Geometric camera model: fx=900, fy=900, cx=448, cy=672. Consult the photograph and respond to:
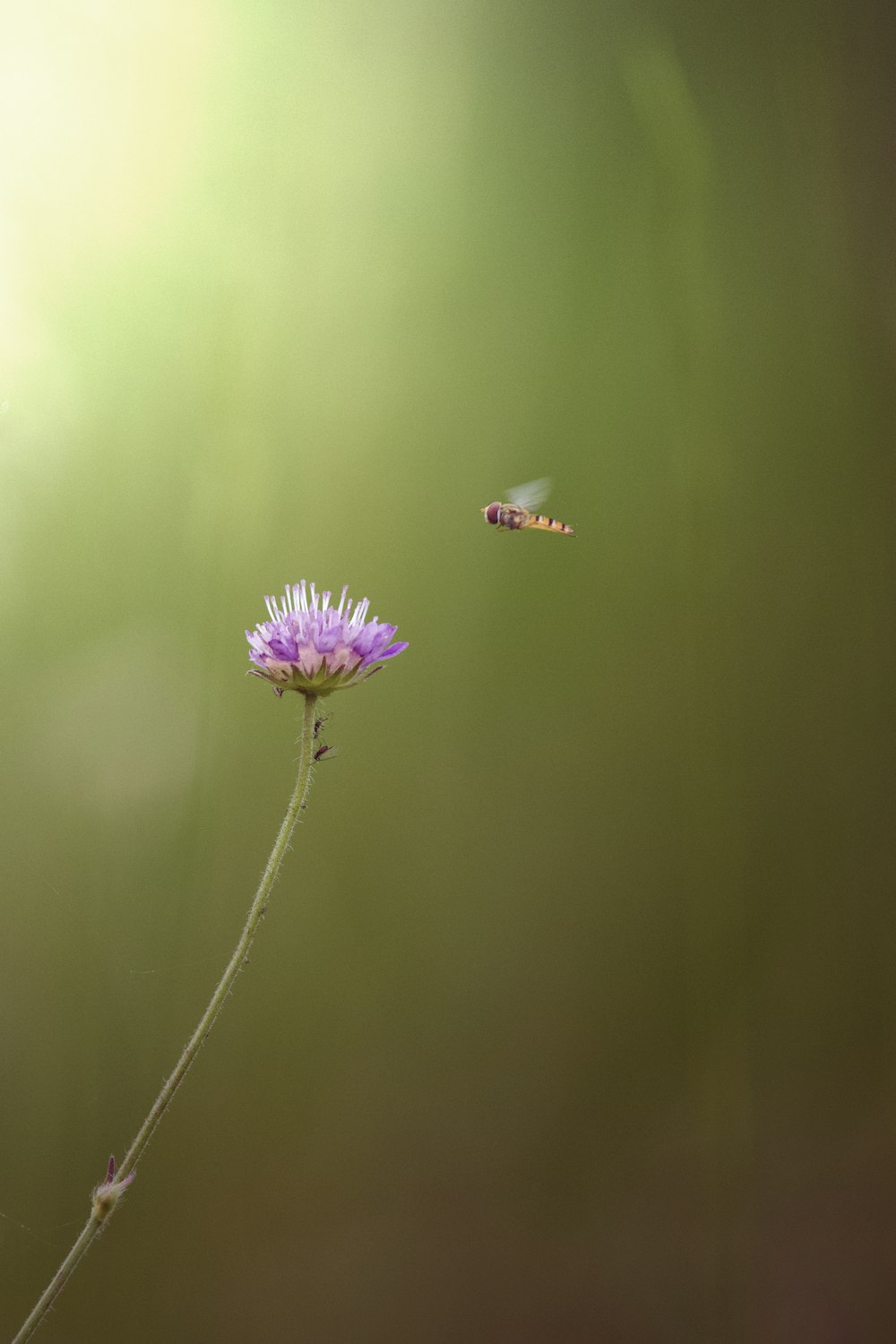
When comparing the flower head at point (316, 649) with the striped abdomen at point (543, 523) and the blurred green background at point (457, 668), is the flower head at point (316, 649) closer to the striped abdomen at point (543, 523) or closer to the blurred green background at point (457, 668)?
the striped abdomen at point (543, 523)

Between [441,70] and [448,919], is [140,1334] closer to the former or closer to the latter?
[448,919]

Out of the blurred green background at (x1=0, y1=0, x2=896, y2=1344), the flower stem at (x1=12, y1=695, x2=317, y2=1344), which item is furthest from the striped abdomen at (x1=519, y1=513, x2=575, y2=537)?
the flower stem at (x1=12, y1=695, x2=317, y2=1344)

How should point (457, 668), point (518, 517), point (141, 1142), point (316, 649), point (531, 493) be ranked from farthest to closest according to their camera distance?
point (457, 668)
point (531, 493)
point (518, 517)
point (316, 649)
point (141, 1142)

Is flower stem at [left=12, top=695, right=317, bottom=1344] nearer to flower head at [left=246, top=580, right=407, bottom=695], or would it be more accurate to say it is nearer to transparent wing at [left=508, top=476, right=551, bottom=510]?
flower head at [left=246, top=580, right=407, bottom=695]

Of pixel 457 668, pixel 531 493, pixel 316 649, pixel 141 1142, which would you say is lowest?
pixel 141 1142

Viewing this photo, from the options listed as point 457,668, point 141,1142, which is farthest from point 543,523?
point 141,1142

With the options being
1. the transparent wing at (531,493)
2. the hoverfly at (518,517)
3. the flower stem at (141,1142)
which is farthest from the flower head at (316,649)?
the transparent wing at (531,493)

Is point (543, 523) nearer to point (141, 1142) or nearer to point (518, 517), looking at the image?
point (518, 517)
